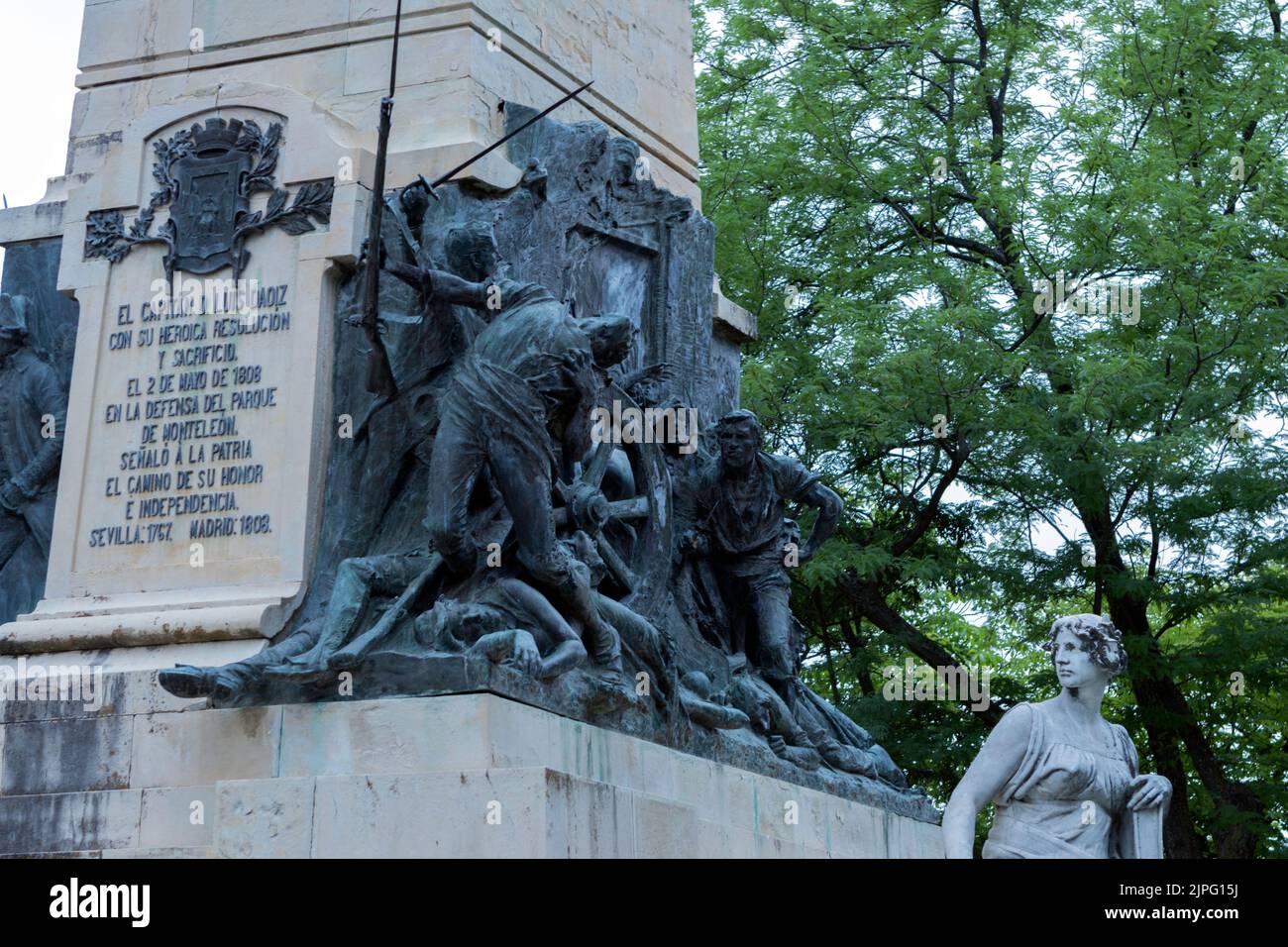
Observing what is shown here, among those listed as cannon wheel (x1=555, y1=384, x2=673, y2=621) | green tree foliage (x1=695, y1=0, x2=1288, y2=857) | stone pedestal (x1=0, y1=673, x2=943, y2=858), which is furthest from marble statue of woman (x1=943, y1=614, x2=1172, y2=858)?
green tree foliage (x1=695, y1=0, x2=1288, y2=857)

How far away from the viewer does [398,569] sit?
11.5 metres

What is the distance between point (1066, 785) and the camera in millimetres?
8578

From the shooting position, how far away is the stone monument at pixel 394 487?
10.7m

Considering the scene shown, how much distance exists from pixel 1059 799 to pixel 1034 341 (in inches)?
469

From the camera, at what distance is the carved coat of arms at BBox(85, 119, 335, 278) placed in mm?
12445

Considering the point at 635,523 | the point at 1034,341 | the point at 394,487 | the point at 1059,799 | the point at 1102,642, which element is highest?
the point at 1034,341

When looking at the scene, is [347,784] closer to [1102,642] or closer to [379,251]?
[379,251]

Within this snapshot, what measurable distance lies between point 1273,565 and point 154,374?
37.4ft

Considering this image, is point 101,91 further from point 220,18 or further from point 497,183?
point 497,183

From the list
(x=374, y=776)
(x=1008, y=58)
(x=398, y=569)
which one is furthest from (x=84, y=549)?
(x=1008, y=58)

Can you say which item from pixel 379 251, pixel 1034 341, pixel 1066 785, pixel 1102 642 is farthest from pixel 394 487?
pixel 1034 341

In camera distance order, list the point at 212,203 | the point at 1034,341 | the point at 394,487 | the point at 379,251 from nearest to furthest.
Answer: the point at 379,251, the point at 394,487, the point at 212,203, the point at 1034,341

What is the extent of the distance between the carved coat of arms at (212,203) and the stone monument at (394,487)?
0.07 feet

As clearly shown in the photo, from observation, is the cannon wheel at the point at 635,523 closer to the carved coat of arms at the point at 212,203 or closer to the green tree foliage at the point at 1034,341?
the carved coat of arms at the point at 212,203
